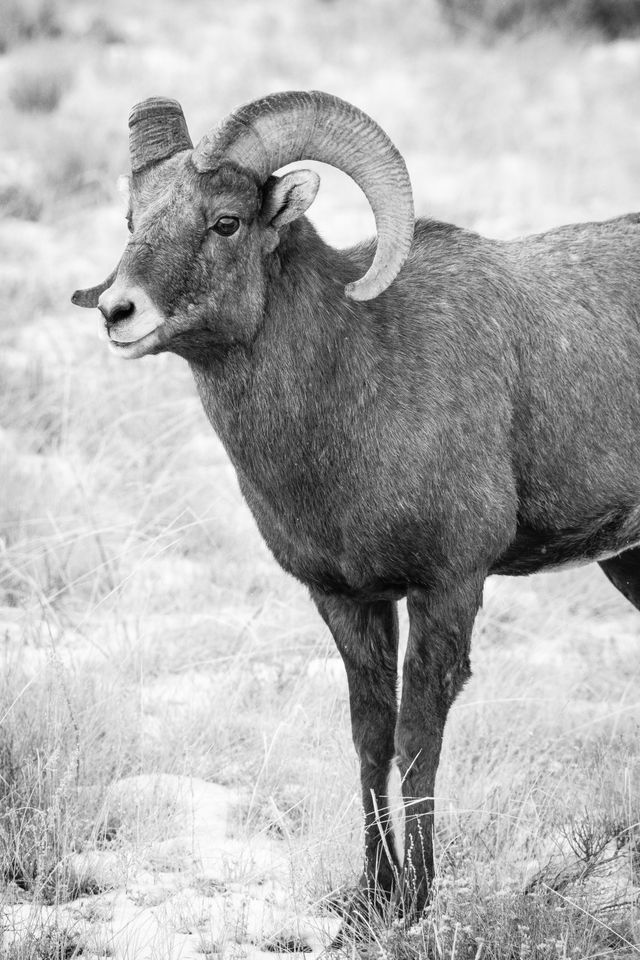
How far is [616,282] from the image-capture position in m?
4.92

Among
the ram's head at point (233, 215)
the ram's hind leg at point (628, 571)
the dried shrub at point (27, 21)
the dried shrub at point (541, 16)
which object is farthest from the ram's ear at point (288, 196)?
the dried shrub at point (541, 16)

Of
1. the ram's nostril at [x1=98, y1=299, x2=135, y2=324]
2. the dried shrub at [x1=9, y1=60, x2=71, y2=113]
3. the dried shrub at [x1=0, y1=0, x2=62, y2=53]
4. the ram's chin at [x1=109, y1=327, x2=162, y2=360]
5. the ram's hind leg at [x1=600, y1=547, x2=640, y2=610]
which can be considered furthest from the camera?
the dried shrub at [x1=0, y1=0, x2=62, y2=53]

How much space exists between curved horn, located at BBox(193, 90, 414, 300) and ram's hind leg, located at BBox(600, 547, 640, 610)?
7.44 feet

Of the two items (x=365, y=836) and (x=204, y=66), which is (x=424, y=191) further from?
(x=365, y=836)

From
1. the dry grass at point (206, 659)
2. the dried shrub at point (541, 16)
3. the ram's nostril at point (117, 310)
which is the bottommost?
→ the dry grass at point (206, 659)

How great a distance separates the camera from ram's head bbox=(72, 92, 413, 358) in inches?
155

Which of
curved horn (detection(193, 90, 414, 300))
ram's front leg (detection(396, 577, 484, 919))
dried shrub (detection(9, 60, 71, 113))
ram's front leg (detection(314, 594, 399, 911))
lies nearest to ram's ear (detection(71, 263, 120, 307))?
curved horn (detection(193, 90, 414, 300))

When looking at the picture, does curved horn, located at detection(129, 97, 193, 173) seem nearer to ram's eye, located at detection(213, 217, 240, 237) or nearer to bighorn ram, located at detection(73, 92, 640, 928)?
bighorn ram, located at detection(73, 92, 640, 928)

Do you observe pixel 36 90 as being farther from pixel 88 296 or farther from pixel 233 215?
pixel 233 215

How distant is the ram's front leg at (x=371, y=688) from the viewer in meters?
4.40

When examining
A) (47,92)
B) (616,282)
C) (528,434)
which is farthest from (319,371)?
(47,92)

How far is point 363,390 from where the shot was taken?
421 cm

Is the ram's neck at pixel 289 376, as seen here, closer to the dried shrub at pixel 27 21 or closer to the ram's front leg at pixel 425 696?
the ram's front leg at pixel 425 696

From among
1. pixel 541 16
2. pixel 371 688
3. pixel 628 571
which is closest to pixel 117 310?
pixel 371 688
